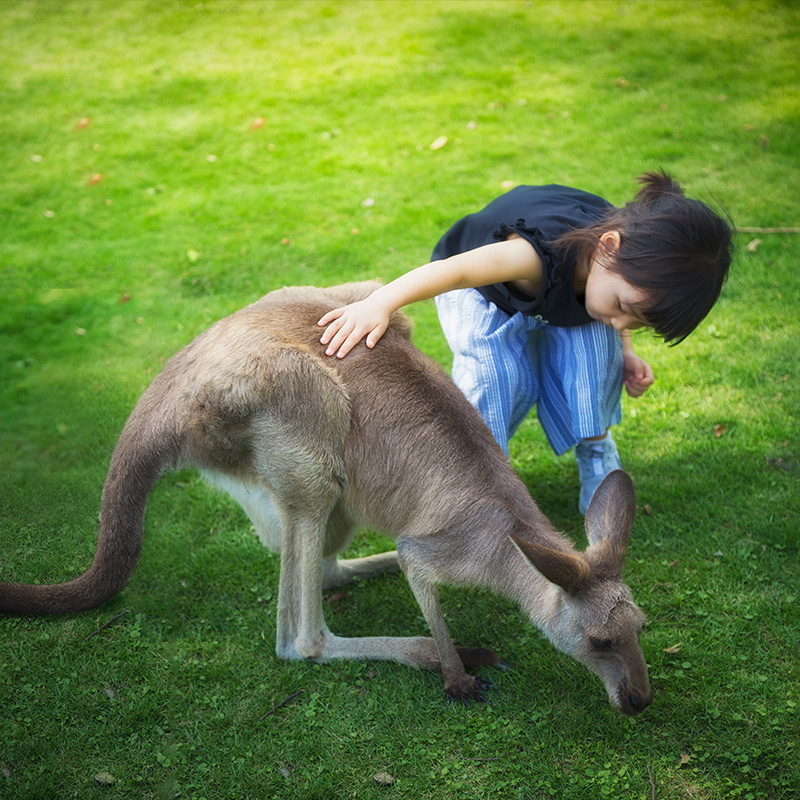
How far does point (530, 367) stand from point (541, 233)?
2.29ft

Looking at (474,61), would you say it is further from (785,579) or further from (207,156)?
(785,579)

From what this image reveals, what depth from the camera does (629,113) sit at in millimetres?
7680

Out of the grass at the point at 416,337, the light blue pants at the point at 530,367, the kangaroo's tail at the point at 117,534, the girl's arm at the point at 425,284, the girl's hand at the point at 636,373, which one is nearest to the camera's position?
the grass at the point at 416,337

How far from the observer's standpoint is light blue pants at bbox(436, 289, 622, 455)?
362 centimetres

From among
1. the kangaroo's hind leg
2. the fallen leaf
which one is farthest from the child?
the fallen leaf

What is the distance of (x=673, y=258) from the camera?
298 cm

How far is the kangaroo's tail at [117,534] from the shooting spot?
3.09 metres

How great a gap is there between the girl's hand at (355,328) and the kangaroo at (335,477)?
48 millimetres

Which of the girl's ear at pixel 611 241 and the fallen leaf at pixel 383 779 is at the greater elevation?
the girl's ear at pixel 611 241

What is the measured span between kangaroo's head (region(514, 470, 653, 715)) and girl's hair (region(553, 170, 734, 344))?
76 cm

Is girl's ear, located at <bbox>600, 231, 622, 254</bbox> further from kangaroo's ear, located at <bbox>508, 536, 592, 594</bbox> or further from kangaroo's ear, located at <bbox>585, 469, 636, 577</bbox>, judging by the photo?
kangaroo's ear, located at <bbox>508, 536, 592, 594</bbox>

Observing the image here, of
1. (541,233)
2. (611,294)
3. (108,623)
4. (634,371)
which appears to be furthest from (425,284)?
(108,623)

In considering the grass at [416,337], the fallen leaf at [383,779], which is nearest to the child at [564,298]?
the grass at [416,337]

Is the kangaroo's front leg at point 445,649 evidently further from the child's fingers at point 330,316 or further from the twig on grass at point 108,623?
the twig on grass at point 108,623
